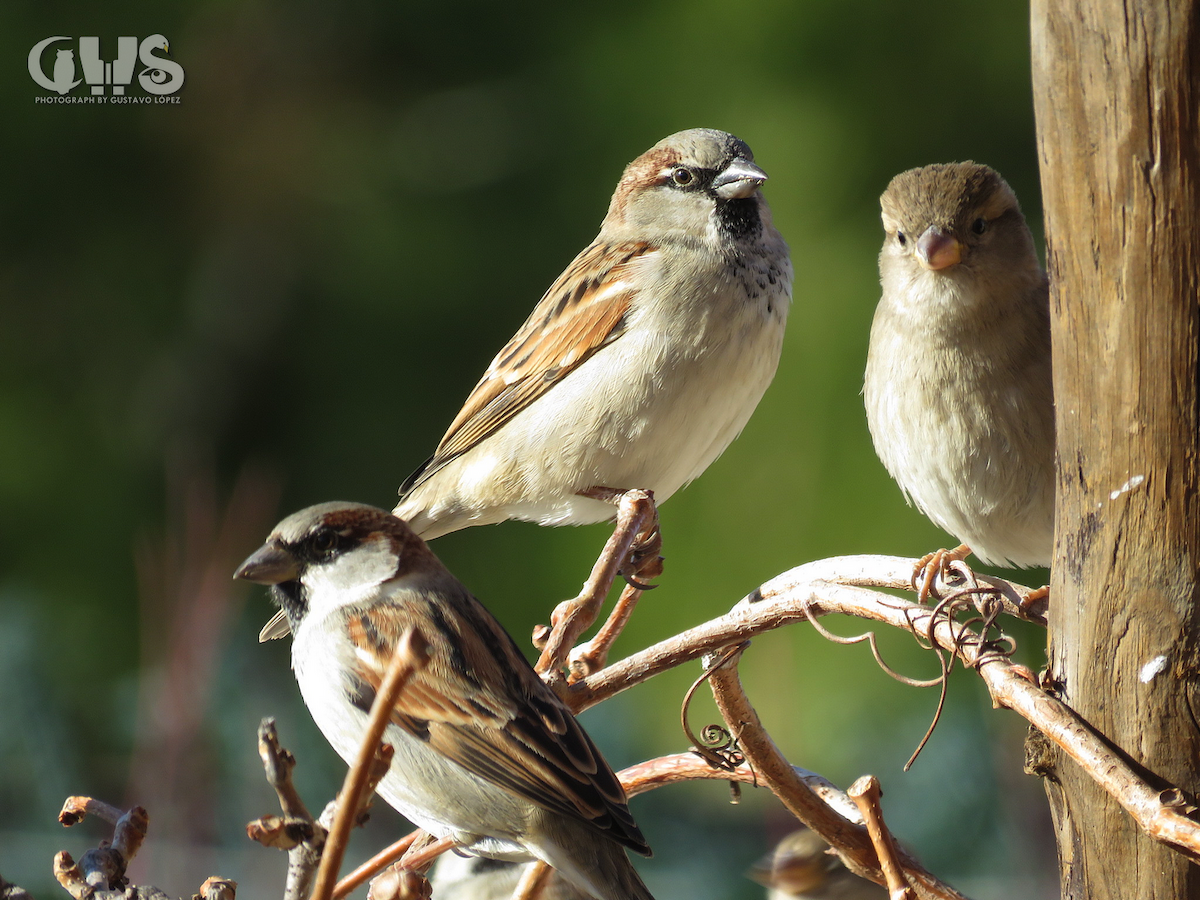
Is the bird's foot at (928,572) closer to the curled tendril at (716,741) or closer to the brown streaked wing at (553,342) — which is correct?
the curled tendril at (716,741)

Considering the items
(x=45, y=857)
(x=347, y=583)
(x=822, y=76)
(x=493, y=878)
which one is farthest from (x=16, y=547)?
(x=822, y=76)

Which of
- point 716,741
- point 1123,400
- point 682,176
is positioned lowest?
point 716,741

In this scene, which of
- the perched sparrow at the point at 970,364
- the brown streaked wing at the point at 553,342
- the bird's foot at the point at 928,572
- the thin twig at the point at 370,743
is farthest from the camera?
the brown streaked wing at the point at 553,342

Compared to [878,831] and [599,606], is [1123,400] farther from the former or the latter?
[599,606]

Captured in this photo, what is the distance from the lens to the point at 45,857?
2.25 metres

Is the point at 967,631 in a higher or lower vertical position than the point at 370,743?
lower

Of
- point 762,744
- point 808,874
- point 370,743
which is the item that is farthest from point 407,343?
point 370,743

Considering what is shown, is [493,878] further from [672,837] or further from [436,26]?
[436,26]

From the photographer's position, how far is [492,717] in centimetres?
105

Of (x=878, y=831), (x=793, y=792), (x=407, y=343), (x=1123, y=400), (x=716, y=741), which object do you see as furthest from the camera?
(x=407, y=343)

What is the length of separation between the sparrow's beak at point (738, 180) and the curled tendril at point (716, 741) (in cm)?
81

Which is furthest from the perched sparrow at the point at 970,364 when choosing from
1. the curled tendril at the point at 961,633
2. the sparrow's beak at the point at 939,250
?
the curled tendril at the point at 961,633

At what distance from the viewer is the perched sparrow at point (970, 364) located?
128 cm

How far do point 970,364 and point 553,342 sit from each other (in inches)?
26.8
